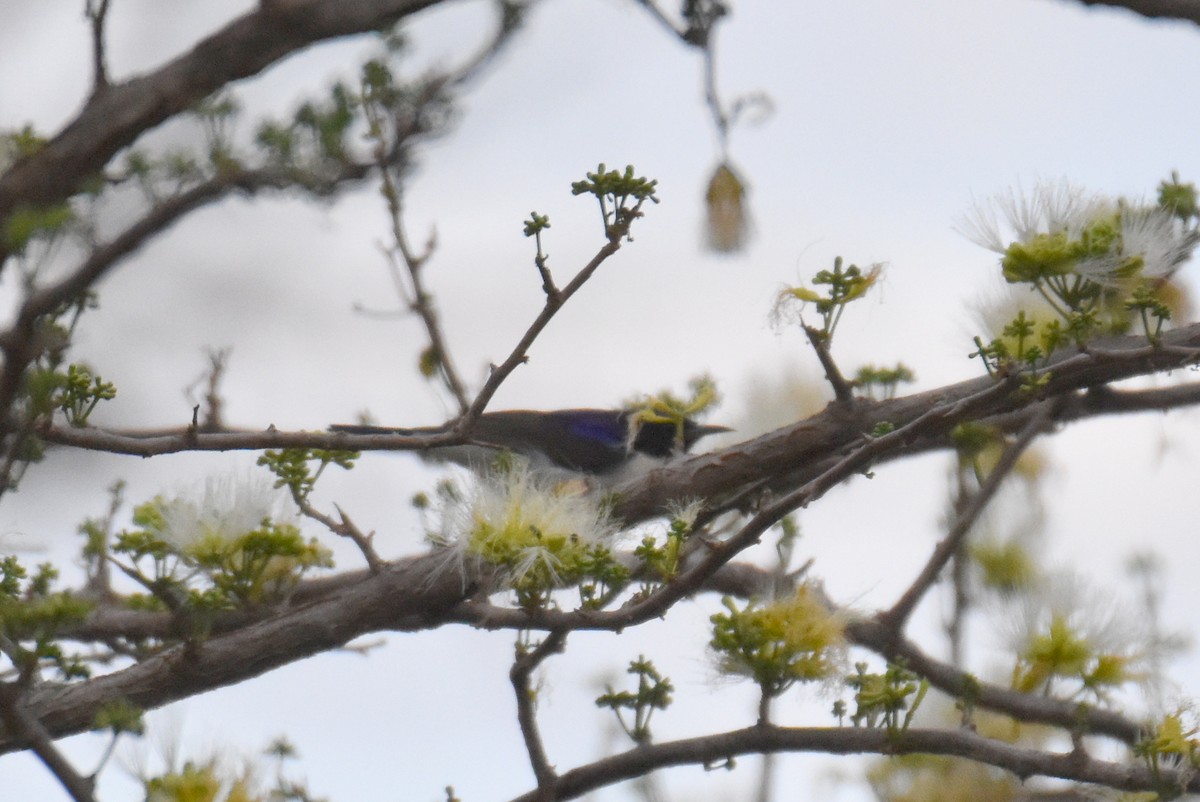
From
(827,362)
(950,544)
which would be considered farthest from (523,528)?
(950,544)

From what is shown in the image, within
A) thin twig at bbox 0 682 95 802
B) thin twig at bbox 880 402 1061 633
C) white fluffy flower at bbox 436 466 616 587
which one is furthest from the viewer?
thin twig at bbox 880 402 1061 633

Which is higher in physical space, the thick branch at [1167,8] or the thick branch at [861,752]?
the thick branch at [1167,8]

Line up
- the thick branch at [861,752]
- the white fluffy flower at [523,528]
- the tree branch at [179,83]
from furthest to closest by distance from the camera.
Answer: the white fluffy flower at [523,528] < the thick branch at [861,752] < the tree branch at [179,83]

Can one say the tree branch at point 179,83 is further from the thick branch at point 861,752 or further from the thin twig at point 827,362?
the thick branch at point 861,752

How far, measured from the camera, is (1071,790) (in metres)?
2.74

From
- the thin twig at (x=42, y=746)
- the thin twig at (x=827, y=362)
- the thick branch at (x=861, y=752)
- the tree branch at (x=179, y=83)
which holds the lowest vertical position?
the thick branch at (x=861, y=752)

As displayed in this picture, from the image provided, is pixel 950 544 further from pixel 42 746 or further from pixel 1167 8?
pixel 42 746

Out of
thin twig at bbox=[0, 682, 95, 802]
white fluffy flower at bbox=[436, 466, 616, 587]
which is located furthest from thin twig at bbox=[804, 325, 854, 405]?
thin twig at bbox=[0, 682, 95, 802]

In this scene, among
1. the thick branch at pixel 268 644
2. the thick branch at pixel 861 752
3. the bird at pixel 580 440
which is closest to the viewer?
the thick branch at pixel 861 752

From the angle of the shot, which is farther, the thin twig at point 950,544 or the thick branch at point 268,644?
the thin twig at point 950,544

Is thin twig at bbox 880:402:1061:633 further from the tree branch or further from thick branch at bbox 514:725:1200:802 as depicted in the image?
the tree branch

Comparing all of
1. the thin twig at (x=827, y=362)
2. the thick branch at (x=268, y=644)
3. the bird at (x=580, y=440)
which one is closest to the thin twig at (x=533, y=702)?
the thick branch at (x=268, y=644)

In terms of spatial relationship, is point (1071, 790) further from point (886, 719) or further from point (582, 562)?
point (582, 562)

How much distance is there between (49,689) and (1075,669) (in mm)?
2017
